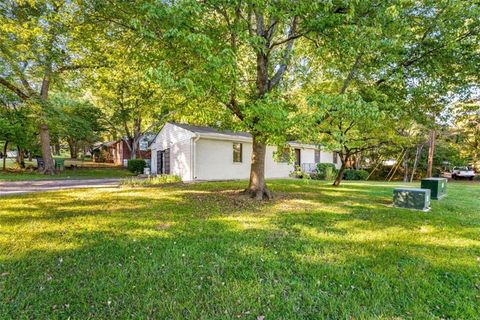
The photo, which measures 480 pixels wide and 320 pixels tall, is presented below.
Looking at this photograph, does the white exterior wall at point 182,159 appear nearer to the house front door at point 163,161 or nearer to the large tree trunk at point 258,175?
the house front door at point 163,161

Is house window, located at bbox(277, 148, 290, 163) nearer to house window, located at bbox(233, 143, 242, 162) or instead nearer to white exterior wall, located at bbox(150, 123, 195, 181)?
white exterior wall, located at bbox(150, 123, 195, 181)

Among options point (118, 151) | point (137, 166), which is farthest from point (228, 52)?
point (118, 151)

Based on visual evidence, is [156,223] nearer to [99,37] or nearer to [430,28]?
[99,37]

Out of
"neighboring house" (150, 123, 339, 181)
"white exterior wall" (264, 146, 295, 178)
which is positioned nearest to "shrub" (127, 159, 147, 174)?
"neighboring house" (150, 123, 339, 181)

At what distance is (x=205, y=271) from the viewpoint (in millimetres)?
3432

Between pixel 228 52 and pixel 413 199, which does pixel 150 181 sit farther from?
pixel 413 199

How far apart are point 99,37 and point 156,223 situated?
5.69 m

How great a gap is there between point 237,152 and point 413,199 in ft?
33.7

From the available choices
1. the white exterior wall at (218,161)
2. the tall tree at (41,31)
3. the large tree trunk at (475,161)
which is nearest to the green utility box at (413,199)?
the white exterior wall at (218,161)

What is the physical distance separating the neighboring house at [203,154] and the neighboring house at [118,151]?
13.4 meters

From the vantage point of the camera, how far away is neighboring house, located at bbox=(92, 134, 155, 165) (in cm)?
3106

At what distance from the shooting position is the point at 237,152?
636 inches

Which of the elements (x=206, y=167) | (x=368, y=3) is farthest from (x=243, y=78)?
(x=206, y=167)

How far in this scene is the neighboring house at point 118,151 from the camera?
31062 mm
